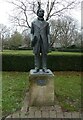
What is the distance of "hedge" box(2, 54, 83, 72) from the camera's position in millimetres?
15914

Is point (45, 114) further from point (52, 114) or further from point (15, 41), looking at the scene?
point (15, 41)

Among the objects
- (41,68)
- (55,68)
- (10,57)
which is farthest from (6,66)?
(41,68)

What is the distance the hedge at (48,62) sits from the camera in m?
15.9

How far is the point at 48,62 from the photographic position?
631 inches

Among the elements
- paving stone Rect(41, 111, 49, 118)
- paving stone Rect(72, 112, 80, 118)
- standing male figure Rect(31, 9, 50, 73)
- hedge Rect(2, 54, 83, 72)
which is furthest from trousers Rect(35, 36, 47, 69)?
hedge Rect(2, 54, 83, 72)

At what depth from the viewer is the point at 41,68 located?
7.05m

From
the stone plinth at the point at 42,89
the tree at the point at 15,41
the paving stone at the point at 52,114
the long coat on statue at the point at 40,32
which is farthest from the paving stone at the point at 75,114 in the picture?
the tree at the point at 15,41

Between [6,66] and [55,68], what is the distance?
321 centimetres

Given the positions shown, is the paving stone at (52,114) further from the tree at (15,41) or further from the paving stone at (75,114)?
the tree at (15,41)

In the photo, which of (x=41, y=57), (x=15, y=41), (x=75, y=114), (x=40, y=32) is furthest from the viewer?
(x=15, y=41)

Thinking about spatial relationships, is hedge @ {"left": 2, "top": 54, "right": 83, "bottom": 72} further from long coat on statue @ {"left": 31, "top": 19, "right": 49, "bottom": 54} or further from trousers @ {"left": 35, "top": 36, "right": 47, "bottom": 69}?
long coat on statue @ {"left": 31, "top": 19, "right": 49, "bottom": 54}

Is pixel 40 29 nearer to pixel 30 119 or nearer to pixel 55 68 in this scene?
pixel 30 119

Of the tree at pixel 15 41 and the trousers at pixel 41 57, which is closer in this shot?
the trousers at pixel 41 57

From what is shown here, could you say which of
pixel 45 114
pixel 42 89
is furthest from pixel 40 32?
pixel 45 114
